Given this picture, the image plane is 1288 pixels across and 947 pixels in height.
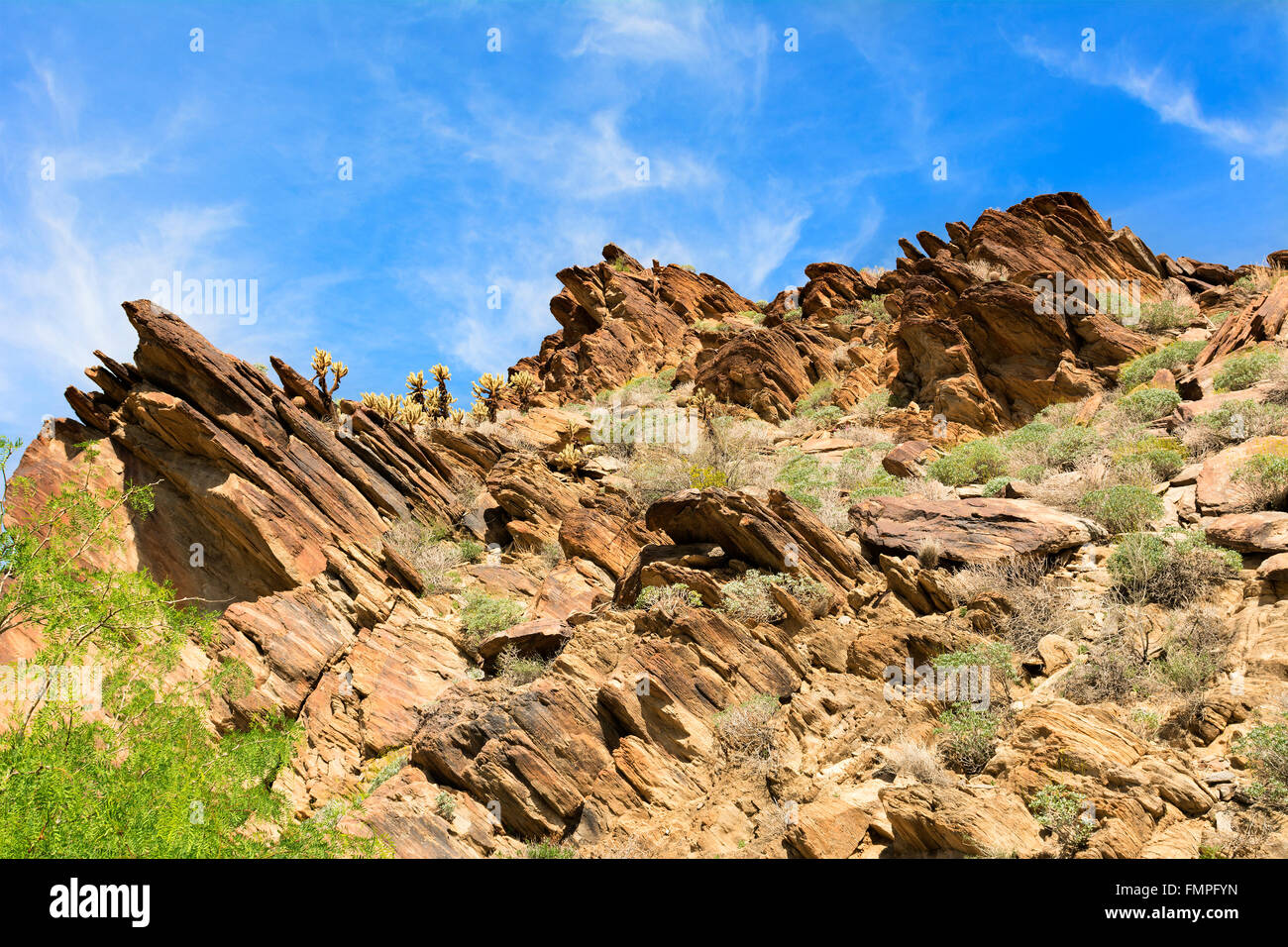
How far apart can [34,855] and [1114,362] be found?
80.1ft

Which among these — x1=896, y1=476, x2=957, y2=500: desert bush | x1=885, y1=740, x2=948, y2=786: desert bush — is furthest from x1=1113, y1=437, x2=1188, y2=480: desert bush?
x1=885, y1=740, x2=948, y2=786: desert bush

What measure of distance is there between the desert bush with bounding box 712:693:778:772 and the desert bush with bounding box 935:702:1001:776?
2055 millimetres

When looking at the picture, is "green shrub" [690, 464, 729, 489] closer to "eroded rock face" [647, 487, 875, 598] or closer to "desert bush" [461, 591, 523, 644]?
"eroded rock face" [647, 487, 875, 598]

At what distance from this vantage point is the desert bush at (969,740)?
7.84 m

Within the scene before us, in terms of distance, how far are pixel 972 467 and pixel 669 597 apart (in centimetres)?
931

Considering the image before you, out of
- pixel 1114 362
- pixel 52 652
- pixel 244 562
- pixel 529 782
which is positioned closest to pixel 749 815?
pixel 529 782

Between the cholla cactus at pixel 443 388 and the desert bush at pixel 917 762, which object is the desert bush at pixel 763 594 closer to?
the desert bush at pixel 917 762

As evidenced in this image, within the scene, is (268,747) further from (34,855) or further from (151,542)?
(151,542)

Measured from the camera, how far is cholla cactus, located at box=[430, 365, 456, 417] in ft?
87.9

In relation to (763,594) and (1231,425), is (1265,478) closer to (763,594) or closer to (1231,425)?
(1231,425)

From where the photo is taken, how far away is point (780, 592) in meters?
11.5

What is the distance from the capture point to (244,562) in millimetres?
14523
